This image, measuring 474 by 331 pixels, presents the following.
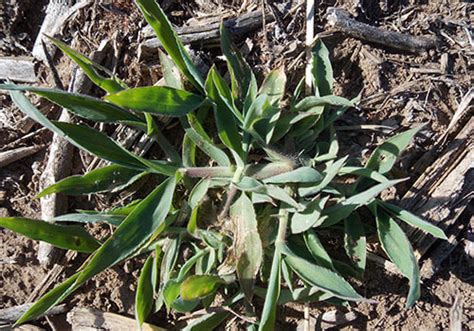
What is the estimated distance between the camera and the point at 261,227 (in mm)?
1951

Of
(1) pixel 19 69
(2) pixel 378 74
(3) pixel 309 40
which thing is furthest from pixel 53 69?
(2) pixel 378 74

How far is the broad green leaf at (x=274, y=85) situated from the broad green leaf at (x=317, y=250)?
1.57ft

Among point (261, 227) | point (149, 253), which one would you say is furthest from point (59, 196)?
point (261, 227)

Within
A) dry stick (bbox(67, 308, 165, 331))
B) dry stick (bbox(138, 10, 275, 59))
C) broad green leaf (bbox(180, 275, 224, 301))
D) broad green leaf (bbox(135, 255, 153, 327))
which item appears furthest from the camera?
dry stick (bbox(67, 308, 165, 331))

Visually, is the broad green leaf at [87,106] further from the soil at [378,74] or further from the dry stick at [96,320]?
the dry stick at [96,320]

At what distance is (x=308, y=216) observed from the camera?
1864 mm

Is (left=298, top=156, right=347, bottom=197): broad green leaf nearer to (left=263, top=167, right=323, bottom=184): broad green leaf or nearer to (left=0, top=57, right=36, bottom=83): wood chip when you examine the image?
(left=263, top=167, right=323, bottom=184): broad green leaf

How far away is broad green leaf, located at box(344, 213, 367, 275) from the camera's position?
1922 millimetres

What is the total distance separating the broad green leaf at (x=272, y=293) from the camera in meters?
1.75

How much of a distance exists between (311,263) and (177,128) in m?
0.75

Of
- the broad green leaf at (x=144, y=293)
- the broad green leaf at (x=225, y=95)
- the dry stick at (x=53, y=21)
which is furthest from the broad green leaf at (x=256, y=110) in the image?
the dry stick at (x=53, y=21)

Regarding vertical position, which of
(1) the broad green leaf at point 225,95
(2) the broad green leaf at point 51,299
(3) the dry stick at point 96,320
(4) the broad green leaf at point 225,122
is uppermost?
(1) the broad green leaf at point 225,95

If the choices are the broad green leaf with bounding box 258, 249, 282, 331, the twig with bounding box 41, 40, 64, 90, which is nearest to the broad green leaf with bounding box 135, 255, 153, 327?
the broad green leaf with bounding box 258, 249, 282, 331

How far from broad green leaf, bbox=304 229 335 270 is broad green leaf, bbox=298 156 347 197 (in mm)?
141
